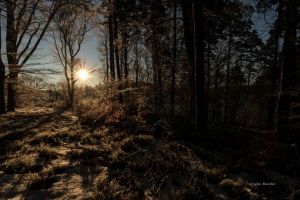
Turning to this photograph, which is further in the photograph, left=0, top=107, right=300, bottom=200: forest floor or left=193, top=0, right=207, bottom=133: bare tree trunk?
A: left=193, top=0, right=207, bottom=133: bare tree trunk

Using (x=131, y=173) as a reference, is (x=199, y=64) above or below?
above

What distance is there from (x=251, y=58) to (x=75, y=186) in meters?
26.8

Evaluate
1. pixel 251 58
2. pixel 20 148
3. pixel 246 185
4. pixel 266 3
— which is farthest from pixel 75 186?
pixel 251 58

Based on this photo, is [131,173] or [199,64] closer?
[131,173]

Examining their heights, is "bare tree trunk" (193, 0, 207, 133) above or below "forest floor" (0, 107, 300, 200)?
above

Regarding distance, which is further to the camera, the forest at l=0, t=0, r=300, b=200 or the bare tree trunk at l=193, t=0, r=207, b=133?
the bare tree trunk at l=193, t=0, r=207, b=133

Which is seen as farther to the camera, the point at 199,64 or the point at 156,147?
the point at 199,64

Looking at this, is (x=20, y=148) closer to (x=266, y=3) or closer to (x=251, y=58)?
(x=266, y=3)

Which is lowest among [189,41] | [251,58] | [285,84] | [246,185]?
[246,185]

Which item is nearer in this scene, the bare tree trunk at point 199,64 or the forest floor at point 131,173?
the forest floor at point 131,173

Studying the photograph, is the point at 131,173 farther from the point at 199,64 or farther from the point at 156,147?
the point at 199,64

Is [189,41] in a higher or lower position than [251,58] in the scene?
lower

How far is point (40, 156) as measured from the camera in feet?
15.7

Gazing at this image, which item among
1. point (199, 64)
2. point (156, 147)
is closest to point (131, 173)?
point (156, 147)
